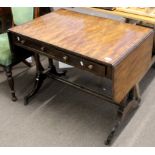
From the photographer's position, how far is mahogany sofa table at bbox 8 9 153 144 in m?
1.57

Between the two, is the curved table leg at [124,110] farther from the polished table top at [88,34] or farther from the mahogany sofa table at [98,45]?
the polished table top at [88,34]

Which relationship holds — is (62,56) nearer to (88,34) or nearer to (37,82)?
(88,34)

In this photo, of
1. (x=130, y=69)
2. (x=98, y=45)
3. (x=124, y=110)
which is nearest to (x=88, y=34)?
(x=98, y=45)

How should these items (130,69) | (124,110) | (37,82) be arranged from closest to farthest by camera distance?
(130,69) < (124,110) < (37,82)

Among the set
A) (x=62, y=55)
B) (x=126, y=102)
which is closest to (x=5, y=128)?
(x=62, y=55)

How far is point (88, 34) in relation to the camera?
1816 mm

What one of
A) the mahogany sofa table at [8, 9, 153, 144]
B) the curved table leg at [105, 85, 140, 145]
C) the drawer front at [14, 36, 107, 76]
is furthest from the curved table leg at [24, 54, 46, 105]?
the curved table leg at [105, 85, 140, 145]

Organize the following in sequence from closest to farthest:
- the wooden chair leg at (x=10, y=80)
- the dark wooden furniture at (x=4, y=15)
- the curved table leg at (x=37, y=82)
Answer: the wooden chair leg at (x=10, y=80) → the curved table leg at (x=37, y=82) → the dark wooden furniture at (x=4, y=15)

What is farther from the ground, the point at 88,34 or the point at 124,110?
the point at 88,34

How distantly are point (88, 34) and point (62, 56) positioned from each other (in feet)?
0.87

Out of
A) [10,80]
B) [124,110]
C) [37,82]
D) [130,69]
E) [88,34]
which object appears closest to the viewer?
[130,69]

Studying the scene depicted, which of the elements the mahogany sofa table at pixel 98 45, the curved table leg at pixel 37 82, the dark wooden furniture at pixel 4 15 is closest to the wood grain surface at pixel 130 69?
the mahogany sofa table at pixel 98 45

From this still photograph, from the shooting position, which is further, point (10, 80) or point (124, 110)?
point (10, 80)

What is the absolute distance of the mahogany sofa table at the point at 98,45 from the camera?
1.57 meters
